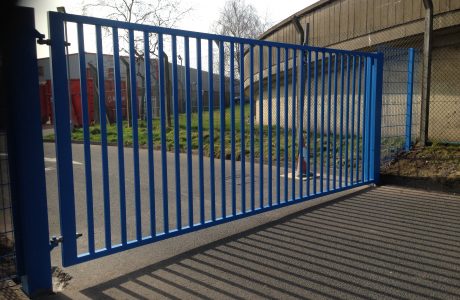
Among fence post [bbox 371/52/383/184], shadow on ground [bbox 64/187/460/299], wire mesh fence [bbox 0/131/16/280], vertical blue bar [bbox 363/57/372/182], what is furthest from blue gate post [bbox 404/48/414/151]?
wire mesh fence [bbox 0/131/16/280]

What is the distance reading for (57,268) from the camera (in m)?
3.47

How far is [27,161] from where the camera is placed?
2865mm

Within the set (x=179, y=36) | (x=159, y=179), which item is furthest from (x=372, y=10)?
(x=179, y=36)

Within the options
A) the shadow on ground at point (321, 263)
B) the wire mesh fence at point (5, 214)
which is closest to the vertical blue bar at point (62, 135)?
the wire mesh fence at point (5, 214)

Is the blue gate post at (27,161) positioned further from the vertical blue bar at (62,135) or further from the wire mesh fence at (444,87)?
the wire mesh fence at (444,87)

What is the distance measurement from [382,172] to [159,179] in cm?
385

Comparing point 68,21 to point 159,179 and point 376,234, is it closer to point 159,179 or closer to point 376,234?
point 376,234

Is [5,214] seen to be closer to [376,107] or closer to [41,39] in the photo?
[41,39]

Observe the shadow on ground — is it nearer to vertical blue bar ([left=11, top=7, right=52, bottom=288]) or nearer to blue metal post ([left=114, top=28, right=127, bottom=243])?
vertical blue bar ([left=11, top=7, right=52, bottom=288])

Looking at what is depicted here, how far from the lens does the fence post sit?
20.4 feet

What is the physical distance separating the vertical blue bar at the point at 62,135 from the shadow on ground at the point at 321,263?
0.46 metres

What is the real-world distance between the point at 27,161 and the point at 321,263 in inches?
98.8

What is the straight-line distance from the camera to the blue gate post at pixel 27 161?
9.14ft

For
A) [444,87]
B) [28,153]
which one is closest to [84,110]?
[28,153]
